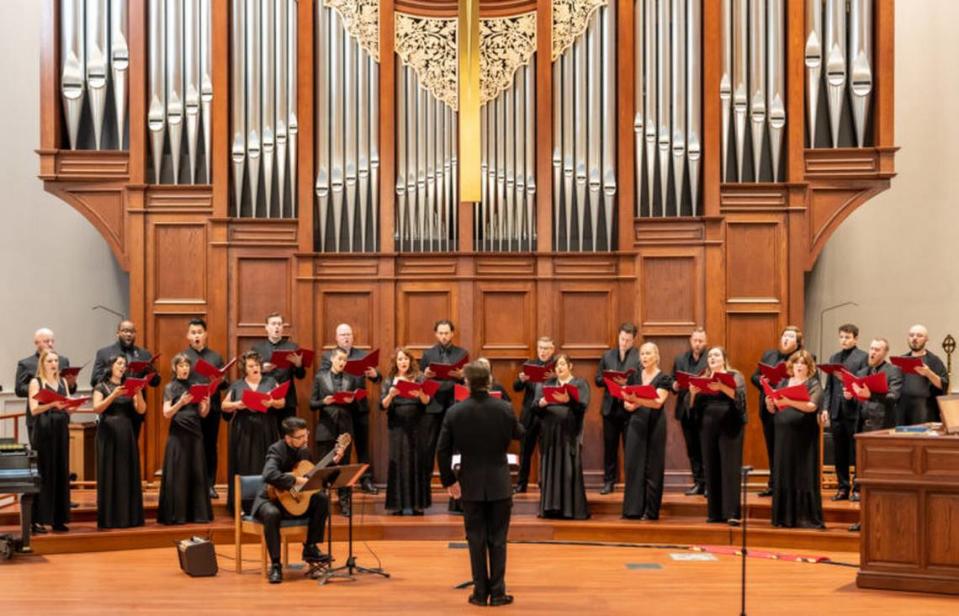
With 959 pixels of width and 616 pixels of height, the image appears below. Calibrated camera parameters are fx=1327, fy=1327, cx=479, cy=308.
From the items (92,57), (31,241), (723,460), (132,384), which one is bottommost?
(723,460)

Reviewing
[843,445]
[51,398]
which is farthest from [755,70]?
[51,398]

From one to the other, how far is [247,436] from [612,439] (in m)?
2.87

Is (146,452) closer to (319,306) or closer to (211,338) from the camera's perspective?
(211,338)

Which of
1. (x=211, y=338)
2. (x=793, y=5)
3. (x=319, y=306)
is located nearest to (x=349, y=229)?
(x=319, y=306)

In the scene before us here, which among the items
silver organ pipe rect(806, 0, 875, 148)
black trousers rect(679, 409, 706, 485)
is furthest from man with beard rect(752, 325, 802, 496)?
silver organ pipe rect(806, 0, 875, 148)

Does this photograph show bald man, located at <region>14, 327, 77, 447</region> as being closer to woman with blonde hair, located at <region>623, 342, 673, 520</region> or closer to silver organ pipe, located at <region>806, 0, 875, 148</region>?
woman with blonde hair, located at <region>623, 342, 673, 520</region>

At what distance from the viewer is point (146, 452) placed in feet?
35.9

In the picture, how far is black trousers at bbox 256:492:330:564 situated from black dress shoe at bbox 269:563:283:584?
3cm

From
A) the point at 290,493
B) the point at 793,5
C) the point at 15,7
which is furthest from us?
the point at 15,7

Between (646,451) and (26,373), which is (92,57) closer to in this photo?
(26,373)

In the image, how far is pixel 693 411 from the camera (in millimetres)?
10164

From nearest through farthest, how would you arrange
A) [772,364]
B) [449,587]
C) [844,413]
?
[449,587] → [844,413] → [772,364]

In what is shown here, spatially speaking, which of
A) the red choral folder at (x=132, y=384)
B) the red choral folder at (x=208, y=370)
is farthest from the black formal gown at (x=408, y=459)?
the red choral folder at (x=132, y=384)

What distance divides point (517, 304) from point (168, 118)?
330cm
